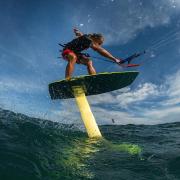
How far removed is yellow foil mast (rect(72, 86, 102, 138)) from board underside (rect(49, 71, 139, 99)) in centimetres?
25

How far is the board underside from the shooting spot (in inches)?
447

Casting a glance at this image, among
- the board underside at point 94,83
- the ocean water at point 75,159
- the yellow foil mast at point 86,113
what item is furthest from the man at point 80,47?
the ocean water at point 75,159

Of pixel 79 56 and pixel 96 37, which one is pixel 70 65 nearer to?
pixel 79 56

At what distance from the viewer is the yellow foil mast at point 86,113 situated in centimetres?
1096

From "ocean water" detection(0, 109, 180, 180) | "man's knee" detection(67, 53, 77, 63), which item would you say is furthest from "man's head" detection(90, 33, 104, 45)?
"ocean water" detection(0, 109, 180, 180)

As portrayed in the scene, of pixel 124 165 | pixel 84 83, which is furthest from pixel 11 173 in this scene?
pixel 84 83

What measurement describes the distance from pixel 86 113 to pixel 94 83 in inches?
53.7

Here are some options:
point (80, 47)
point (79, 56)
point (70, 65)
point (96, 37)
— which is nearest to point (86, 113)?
point (70, 65)

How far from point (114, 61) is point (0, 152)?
243 inches

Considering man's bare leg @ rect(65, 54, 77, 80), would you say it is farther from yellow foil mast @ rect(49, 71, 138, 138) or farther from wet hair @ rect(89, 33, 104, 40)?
wet hair @ rect(89, 33, 104, 40)

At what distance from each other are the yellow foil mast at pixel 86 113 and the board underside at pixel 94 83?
0.25 metres

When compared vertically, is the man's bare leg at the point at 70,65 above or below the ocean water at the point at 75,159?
above

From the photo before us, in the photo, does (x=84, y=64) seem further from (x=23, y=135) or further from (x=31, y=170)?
(x=31, y=170)

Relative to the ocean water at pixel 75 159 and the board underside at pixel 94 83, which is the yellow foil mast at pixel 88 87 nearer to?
the board underside at pixel 94 83
